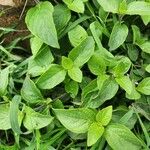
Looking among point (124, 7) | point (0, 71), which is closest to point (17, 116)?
point (0, 71)

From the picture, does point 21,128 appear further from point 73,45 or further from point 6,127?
point 73,45

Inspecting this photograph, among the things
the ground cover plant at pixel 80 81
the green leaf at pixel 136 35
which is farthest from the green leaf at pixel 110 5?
the green leaf at pixel 136 35

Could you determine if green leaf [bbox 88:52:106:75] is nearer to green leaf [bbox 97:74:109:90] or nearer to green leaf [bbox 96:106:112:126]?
green leaf [bbox 97:74:109:90]

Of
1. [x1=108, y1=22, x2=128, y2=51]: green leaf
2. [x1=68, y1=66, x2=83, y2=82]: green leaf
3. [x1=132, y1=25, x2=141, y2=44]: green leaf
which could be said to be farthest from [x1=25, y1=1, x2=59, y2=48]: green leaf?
[x1=132, y1=25, x2=141, y2=44]: green leaf

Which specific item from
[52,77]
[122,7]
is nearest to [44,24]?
[52,77]

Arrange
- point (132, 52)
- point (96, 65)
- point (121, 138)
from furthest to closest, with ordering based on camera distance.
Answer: point (132, 52) → point (96, 65) → point (121, 138)

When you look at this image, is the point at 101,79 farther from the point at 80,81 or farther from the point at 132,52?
the point at 132,52
